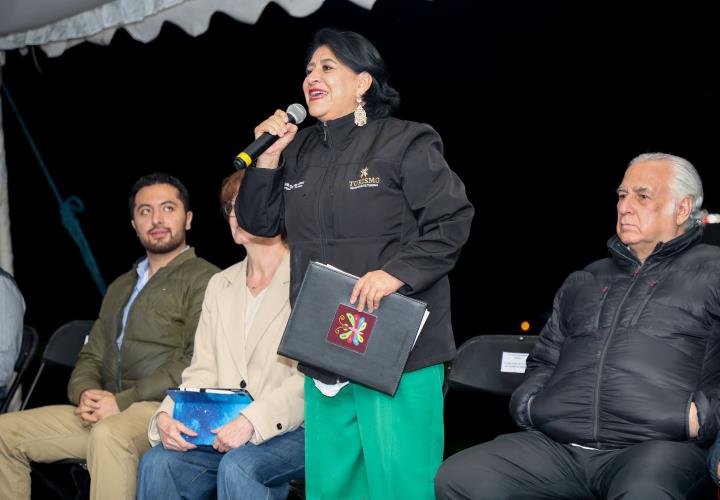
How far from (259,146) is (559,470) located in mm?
1215

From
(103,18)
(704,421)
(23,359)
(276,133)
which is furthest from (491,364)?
(103,18)

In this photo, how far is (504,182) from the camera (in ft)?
12.4

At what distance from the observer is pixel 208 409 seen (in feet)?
9.35

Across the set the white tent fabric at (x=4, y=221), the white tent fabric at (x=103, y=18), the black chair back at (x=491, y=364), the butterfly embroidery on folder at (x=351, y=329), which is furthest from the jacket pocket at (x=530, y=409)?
the white tent fabric at (x=4, y=221)

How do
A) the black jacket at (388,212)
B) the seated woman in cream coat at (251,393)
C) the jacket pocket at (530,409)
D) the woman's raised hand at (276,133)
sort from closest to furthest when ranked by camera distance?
the black jacket at (388,212)
the woman's raised hand at (276,133)
the jacket pocket at (530,409)
the seated woman in cream coat at (251,393)

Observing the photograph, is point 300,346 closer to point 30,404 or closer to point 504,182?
point 504,182

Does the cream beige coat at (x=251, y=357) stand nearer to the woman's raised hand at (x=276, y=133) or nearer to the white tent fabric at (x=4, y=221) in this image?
the woman's raised hand at (x=276, y=133)

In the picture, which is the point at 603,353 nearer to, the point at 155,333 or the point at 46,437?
the point at 155,333

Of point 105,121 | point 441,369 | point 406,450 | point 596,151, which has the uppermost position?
point 105,121

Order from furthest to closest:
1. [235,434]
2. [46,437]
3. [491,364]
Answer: [46,437] → [491,364] → [235,434]

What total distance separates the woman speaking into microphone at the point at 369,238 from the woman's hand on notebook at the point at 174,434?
21.0 inches

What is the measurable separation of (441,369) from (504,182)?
5.06 feet

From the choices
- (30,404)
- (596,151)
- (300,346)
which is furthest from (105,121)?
(300,346)

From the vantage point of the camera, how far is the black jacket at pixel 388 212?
232 centimetres
